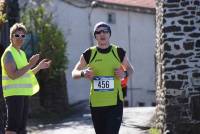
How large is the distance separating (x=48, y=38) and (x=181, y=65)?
800cm

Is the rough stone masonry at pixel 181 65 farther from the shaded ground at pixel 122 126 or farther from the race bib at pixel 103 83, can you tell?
the race bib at pixel 103 83

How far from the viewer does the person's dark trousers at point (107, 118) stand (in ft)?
23.3

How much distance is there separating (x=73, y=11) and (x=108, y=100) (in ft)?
49.7

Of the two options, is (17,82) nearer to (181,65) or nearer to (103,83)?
(103,83)

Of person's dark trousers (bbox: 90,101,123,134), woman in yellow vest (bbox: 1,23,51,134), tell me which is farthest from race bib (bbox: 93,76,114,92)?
woman in yellow vest (bbox: 1,23,51,134)

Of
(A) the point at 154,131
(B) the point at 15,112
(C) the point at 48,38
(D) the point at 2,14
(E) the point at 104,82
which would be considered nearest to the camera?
(E) the point at 104,82

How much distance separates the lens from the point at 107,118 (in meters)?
7.11

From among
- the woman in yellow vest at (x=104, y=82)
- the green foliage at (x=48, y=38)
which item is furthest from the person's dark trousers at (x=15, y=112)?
the green foliage at (x=48, y=38)

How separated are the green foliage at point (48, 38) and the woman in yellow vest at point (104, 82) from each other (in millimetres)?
10883

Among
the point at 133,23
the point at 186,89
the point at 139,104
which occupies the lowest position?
the point at 139,104

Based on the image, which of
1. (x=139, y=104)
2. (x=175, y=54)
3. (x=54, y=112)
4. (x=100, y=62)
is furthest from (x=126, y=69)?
(x=139, y=104)

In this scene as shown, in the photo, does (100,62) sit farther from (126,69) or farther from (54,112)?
(54,112)

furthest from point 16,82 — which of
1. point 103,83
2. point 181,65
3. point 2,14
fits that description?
point 181,65

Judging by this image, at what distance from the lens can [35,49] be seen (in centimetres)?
1841
